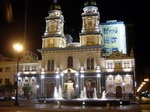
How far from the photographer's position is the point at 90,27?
2596 inches

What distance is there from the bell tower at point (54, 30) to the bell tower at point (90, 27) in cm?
613

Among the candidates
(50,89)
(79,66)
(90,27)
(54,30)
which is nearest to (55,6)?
(54,30)

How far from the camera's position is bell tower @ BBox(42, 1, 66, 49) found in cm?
6706

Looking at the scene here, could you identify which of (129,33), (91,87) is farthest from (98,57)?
(129,33)

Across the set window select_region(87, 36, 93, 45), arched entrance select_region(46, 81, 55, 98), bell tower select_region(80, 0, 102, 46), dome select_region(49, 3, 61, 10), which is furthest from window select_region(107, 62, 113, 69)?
dome select_region(49, 3, 61, 10)

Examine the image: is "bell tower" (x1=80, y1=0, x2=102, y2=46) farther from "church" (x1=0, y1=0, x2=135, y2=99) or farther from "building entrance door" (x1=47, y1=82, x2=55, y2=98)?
"building entrance door" (x1=47, y1=82, x2=55, y2=98)

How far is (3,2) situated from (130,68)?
53965mm

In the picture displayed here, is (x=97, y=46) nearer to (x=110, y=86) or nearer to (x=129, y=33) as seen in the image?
(x=110, y=86)

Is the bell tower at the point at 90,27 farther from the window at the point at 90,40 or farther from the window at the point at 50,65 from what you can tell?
the window at the point at 50,65

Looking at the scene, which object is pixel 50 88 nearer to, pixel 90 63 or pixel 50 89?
pixel 50 89

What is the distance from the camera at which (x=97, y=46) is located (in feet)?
206

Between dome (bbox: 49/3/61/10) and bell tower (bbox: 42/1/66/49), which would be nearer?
bell tower (bbox: 42/1/66/49)

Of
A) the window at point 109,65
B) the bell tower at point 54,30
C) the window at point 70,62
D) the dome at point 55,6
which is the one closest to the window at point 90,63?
the window at point 109,65

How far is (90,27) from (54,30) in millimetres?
9659
